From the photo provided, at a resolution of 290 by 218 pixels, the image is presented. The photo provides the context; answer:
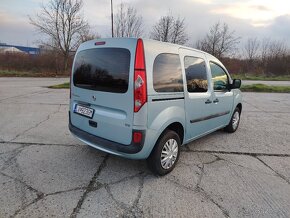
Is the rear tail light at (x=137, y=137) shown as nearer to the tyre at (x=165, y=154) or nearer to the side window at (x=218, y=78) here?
the tyre at (x=165, y=154)


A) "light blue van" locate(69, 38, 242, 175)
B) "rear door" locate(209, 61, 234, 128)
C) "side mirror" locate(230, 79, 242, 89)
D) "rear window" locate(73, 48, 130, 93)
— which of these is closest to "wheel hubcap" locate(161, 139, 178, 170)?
"light blue van" locate(69, 38, 242, 175)

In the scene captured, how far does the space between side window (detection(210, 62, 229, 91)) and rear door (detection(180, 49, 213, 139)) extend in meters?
0.29

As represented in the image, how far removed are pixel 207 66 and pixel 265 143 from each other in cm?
222

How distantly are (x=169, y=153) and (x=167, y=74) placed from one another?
1.14m

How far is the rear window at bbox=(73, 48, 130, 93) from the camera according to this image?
9.11 feet

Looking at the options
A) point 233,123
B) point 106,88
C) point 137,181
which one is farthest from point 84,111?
point 233,123

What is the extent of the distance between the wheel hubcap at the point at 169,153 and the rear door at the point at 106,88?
2.09 feet

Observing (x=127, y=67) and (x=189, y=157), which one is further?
(x=189, y=157)

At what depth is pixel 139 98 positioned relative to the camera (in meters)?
2.65

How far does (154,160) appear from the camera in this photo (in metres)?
3.02

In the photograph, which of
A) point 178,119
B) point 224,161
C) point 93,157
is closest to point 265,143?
point 224,161

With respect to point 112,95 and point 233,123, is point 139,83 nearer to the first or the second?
point 112,95

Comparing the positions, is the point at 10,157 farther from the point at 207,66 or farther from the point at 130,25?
the point at 130,25

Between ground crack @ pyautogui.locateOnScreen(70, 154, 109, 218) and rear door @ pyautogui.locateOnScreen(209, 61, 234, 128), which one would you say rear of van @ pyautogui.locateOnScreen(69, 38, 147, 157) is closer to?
ground crack @ pyautogui.locateOnScreen(70, 154, 109, 218)
